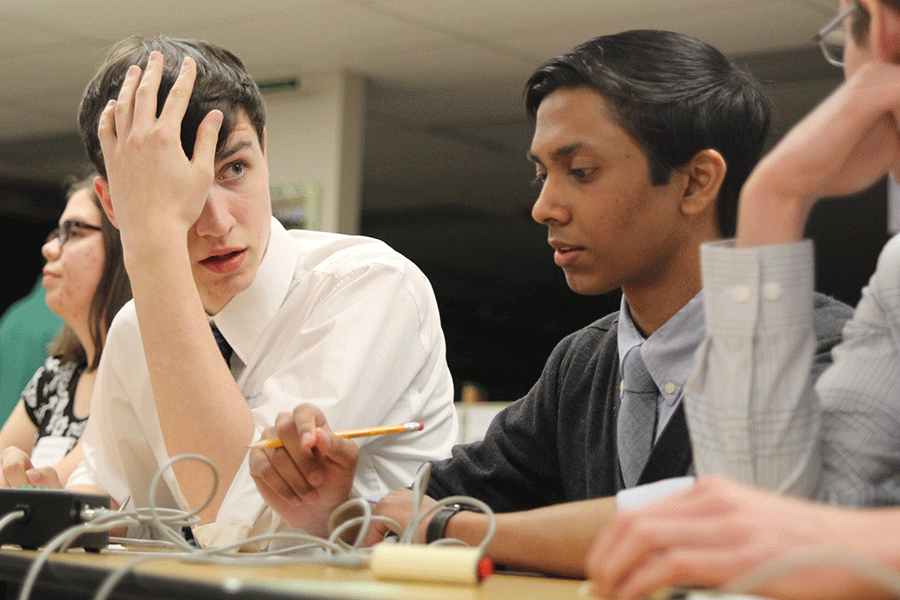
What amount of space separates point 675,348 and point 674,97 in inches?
13.6

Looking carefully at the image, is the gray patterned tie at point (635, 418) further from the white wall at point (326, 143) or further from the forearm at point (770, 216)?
the white wall at point (326, 143)

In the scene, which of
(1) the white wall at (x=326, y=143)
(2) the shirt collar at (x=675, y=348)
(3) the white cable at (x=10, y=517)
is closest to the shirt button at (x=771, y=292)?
(2) the shirt collar at (x=675, y=348)

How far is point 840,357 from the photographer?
0.94 m

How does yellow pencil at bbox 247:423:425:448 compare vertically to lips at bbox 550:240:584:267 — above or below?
below

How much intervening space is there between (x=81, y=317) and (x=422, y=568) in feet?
6.78

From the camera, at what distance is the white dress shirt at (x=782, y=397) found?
86 cm

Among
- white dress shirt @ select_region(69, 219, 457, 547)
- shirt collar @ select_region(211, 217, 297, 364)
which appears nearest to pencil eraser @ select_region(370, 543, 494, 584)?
white dress shirt @ select_region(69, 219, 457, 547)

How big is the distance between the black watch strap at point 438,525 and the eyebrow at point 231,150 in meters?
0.71

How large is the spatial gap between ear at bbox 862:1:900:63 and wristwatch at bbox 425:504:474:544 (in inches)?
24.5

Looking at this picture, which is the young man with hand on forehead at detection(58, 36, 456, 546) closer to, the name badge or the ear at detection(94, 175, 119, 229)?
the ear at detection(94, 175, 119, 229)

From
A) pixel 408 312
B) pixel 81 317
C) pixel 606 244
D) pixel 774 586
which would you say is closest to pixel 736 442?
pixel 774 586

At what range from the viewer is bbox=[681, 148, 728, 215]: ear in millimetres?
1270

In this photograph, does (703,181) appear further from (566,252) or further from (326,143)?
(326,143)

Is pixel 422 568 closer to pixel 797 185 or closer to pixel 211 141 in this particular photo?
pixel 797 185
